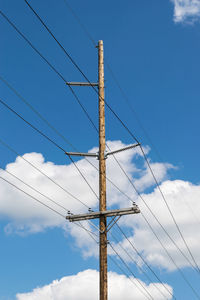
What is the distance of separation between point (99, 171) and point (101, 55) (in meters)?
5.09

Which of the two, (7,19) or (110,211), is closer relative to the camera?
(7,19)

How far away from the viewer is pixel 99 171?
15711mm

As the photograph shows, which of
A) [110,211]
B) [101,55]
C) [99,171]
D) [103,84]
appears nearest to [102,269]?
[110,211]

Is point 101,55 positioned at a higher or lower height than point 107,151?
higher

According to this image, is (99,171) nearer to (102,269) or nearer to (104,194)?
(104,194)

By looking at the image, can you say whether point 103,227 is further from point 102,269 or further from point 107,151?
point 107,151

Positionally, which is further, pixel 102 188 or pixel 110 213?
pixel 102 188

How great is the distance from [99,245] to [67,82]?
6.64m

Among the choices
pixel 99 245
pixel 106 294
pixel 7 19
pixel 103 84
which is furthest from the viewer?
pixel 103 84

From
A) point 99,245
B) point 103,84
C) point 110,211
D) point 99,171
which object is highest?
point 103,84

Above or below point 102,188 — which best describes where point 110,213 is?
below

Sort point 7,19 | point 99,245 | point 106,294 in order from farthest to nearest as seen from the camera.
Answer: point 99,245, point 106,294, point 7,19

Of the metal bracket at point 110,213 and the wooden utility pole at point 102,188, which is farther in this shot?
the metal bracket at point 110,213

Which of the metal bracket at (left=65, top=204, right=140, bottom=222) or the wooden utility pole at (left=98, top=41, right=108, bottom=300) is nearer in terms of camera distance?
the wooden utility pole at (left=98, top=41, right=108, bottom=300)
